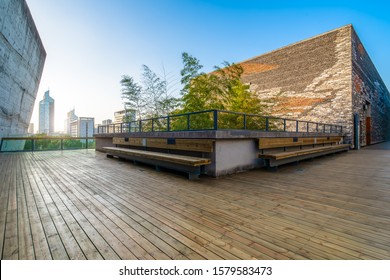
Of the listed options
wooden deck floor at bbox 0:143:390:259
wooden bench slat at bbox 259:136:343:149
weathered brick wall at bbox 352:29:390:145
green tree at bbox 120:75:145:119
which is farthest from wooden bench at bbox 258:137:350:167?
weathered brick wall at bbox 352:29:390:145

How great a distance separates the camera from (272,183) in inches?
130

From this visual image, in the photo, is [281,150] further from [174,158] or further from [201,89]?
[174,158]

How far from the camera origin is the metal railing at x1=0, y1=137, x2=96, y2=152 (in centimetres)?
965

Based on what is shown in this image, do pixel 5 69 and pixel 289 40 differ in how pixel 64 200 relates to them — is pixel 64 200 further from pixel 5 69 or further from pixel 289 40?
pixel 289 40

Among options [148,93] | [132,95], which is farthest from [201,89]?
[132,95]

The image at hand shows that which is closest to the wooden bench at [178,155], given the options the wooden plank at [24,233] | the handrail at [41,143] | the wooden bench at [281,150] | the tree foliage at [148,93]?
Result: the wooden bench at [281,150]

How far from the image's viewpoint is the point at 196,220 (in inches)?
72.2

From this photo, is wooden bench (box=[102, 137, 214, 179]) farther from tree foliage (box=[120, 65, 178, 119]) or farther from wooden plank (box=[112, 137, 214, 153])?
tree foliage (box=[120, 65, 178, 119])

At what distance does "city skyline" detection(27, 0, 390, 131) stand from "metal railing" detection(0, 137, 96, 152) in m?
4.37

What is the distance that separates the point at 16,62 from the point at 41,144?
181 inches

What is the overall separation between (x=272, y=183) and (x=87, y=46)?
11702 mm
